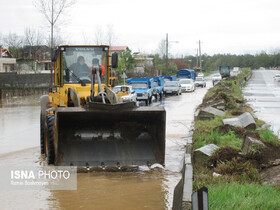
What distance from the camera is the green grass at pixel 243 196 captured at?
5785 millimetres

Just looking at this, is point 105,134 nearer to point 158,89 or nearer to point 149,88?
point 149,88

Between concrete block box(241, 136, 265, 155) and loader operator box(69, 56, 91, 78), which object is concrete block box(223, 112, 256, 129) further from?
loader operator box(69, 56, 91, 78)

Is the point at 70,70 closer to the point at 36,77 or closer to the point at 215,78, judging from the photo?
the point at 36,77

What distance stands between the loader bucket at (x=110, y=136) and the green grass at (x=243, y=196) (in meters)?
3.01

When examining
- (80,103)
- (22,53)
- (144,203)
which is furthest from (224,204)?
(22,53)

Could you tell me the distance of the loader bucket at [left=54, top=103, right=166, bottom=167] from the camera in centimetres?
938

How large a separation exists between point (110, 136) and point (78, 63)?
2.77 metres

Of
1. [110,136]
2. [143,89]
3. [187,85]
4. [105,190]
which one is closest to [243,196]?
[105,190]

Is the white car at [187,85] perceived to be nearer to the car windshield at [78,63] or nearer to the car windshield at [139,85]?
the car windshield at [139,85]

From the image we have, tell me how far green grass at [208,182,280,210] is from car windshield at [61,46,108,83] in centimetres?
587

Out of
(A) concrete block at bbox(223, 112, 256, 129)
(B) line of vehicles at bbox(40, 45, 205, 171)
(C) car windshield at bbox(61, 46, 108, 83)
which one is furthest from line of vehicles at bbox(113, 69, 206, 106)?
(B) line of vehicles at bbox(40, 45, 205, 171)

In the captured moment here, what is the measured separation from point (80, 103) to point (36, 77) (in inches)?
1324

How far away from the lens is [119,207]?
745cm

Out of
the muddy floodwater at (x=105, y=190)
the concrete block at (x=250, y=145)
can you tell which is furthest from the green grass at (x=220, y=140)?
the concrete block at (x=250, y=145)
